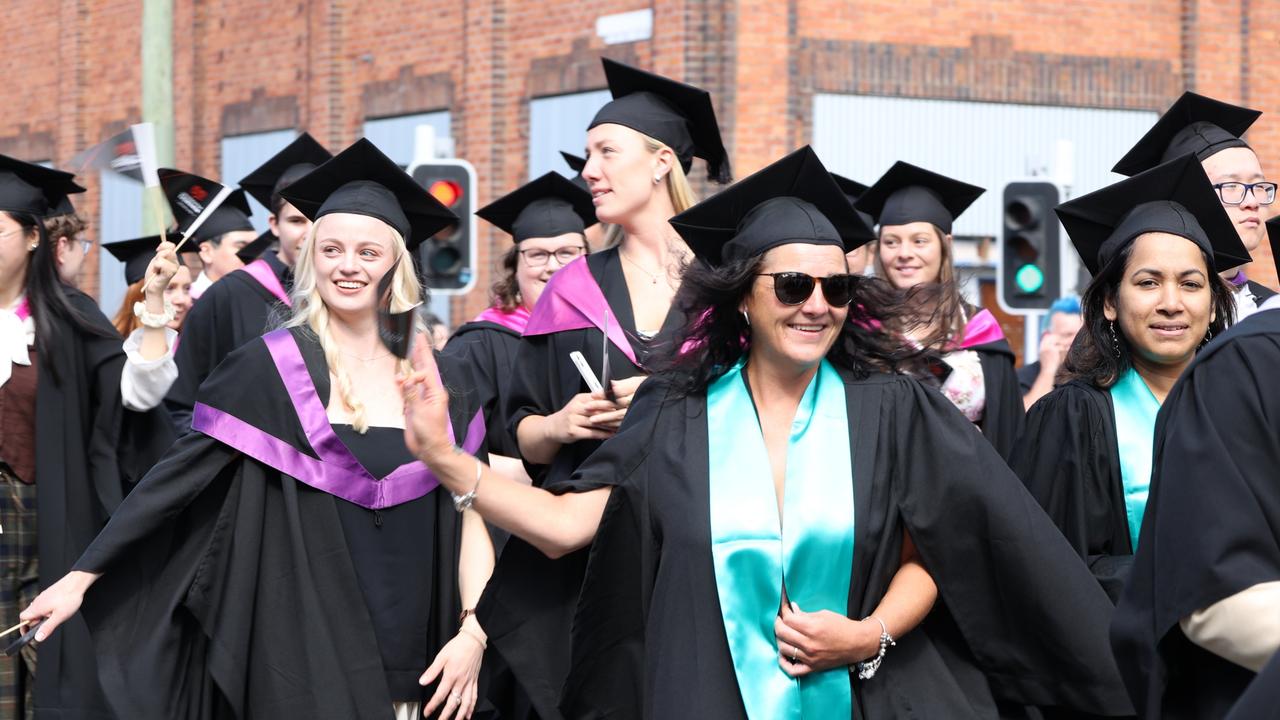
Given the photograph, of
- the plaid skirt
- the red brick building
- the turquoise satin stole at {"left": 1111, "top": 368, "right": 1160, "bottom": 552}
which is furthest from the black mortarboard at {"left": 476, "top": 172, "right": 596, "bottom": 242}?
the red brick building

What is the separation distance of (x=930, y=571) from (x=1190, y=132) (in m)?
2.77

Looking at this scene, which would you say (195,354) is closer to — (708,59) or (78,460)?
(78,460)

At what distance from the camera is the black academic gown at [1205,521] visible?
3.00 meters

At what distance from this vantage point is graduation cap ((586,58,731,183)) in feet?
Result: 17.9

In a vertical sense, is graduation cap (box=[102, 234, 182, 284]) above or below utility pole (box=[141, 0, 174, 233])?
below

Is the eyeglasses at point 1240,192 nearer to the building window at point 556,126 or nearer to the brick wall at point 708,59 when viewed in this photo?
the brick wall at point 708,59

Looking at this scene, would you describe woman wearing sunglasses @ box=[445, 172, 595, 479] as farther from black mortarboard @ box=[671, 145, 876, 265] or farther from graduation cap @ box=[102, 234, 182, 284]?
black mortarboard @ box=[671, 145, 876, 265]

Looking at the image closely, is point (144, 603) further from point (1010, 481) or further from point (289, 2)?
point (289, 2)

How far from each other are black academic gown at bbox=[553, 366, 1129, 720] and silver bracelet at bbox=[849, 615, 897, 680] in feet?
0.09

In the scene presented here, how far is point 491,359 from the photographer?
23.3ft

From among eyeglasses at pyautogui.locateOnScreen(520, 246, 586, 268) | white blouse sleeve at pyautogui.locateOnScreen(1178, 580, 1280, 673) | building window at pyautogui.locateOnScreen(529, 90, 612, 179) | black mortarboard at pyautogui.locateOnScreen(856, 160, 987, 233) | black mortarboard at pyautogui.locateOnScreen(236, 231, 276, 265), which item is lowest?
white blouse sleeve at pyautogui.locateOnScreen(1178, 580, 1280, 673)

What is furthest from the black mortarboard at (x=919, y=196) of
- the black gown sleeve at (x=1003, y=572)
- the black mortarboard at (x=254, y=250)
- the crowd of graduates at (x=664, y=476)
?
the black gown sleeve at (x=1003, y=572)

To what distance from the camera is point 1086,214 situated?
481cm

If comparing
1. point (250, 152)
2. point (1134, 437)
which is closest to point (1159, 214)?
point (1134, 437)
